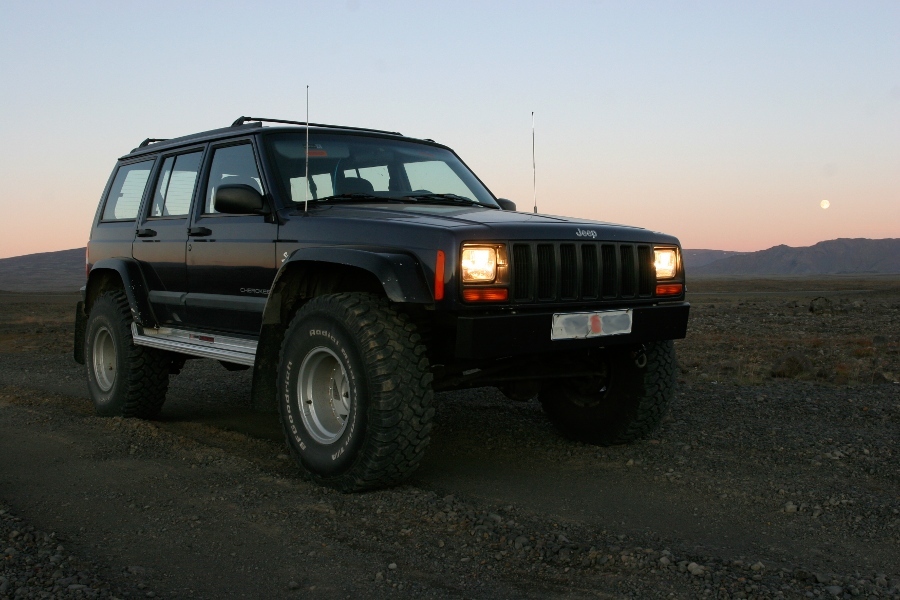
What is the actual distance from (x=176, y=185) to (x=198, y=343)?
1278mm

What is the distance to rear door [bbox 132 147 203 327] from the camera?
586 cm

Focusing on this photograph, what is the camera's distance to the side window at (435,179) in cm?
561

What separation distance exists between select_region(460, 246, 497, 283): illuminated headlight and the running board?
1674 mm

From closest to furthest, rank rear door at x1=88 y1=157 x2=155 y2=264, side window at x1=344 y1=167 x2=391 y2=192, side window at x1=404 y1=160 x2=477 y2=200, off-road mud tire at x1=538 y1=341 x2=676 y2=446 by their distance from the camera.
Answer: off-road mud tire at x1=538 y1=341 x2=676 y2=446, side window at x1=344 y1=167 x2=391 y2=192, side window at x1=404 y1=160 x2=477 y2=200, rear door at x1=88 y1=157 x2=155 y2=264

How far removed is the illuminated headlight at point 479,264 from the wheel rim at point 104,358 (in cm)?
393

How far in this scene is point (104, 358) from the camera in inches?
268

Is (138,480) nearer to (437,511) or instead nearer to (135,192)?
(437,511)

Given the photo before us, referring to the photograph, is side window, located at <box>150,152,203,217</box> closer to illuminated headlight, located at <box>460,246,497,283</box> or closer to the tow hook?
illuminated headlight, located at <box>460,246,497,283</box>

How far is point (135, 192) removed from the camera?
21.9 feet

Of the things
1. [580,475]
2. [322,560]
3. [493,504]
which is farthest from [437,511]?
[580,475]

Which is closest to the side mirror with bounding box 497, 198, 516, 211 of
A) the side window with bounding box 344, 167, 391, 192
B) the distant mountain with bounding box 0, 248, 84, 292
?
the side window with bounding box 344, 167, 391, 192

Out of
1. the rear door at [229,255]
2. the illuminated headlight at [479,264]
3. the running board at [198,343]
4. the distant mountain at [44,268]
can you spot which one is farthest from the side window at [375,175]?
the distant mountain at [44,268]

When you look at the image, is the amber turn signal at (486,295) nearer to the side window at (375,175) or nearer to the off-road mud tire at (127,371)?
the side window at (375,175)

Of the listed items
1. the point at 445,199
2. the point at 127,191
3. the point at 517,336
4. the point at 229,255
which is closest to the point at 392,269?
the point at 517,336
